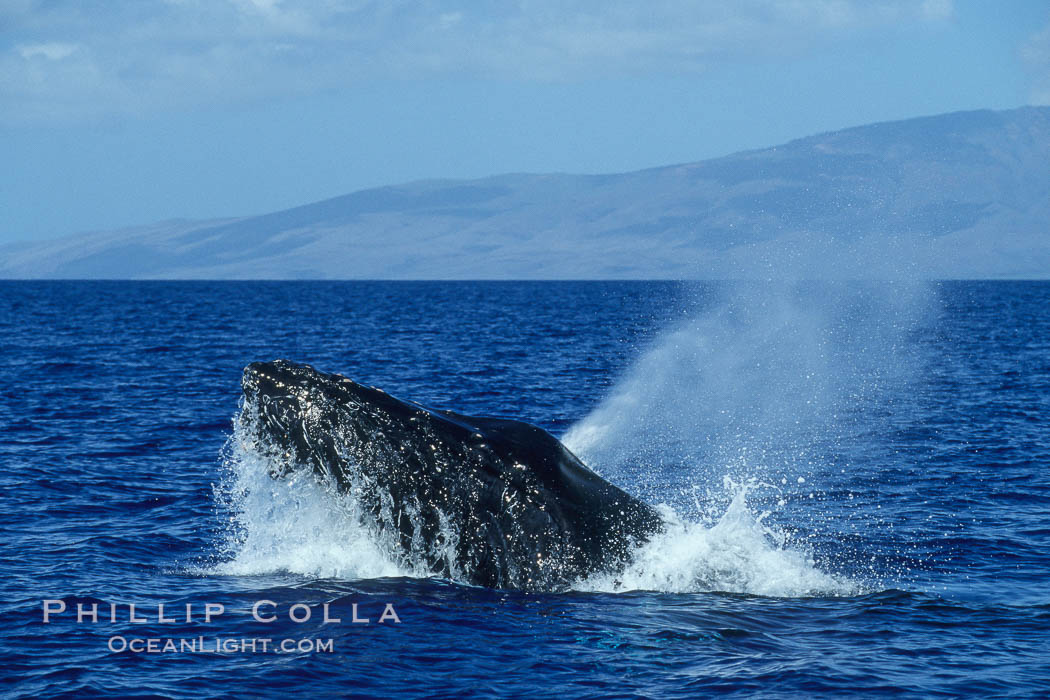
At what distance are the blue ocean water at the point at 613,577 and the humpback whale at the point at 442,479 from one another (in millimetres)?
379

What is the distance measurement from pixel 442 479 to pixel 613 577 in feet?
7.40

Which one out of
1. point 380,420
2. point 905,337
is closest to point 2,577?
point 380,420

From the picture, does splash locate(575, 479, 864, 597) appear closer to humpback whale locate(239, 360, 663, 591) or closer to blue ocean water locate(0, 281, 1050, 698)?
blue ocean water locate(0, 281, 1050, 698)

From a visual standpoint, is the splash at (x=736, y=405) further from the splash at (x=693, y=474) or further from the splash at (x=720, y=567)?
the splash at (x=720, y=567)

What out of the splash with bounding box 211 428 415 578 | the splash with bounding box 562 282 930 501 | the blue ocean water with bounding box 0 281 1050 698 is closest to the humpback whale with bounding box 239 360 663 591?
the splash with bounding box 211 428 415 578

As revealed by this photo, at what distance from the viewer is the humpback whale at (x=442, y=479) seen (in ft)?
42.2

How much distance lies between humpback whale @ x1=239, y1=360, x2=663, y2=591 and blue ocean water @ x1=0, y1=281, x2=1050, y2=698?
38cm

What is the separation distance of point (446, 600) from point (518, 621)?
3.28ft

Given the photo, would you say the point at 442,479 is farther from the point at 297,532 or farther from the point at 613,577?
the point at 297,532

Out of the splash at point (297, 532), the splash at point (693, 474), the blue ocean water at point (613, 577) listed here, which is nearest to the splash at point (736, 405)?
→ the splash at point (693, 474)

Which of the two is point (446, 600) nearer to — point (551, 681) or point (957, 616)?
point (551, 681)

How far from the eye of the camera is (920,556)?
16.5 meters

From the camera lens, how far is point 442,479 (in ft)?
42.2

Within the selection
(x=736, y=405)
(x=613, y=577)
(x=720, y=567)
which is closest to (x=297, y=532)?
(x=613, y=577)
